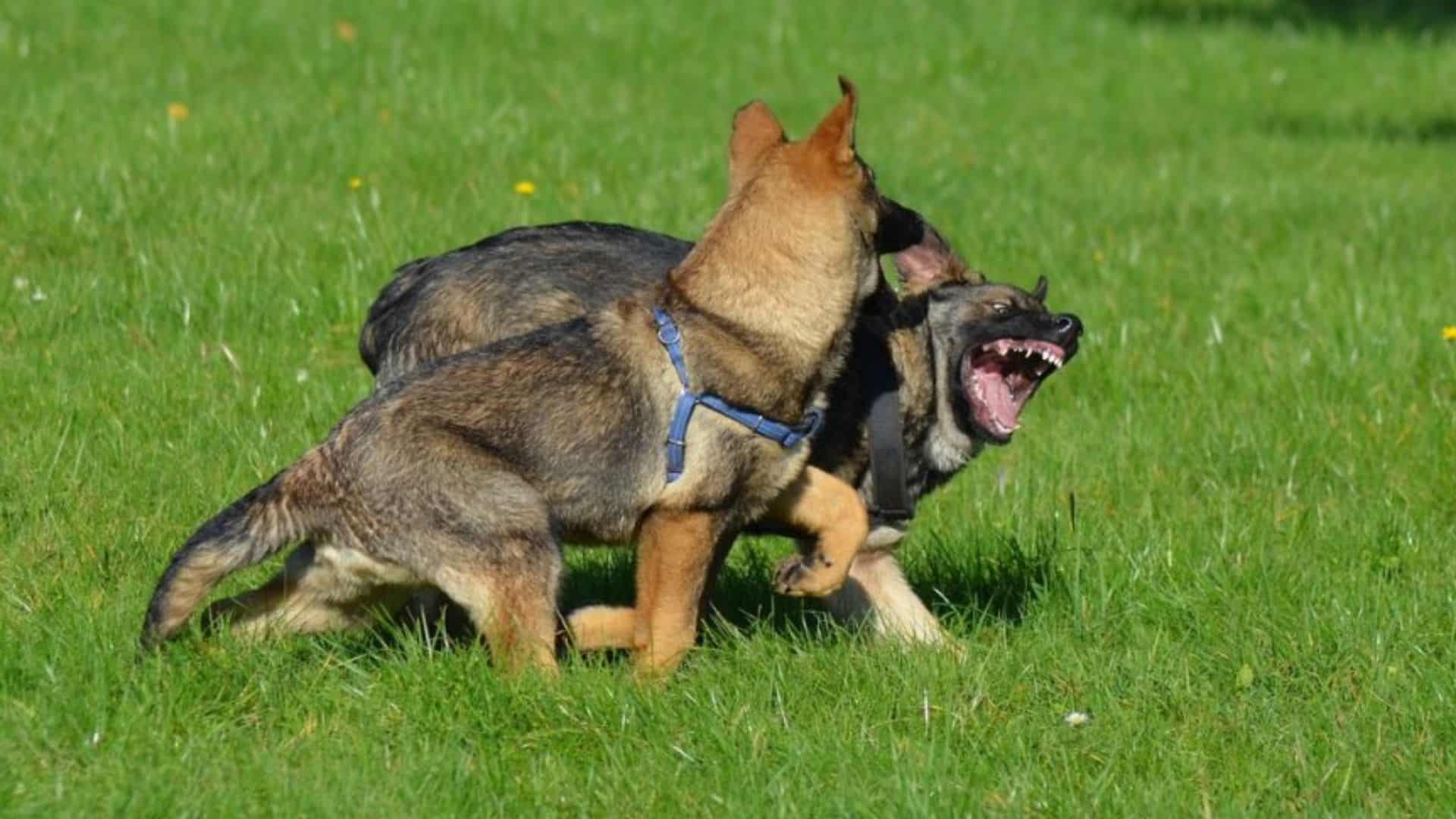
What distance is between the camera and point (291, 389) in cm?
750

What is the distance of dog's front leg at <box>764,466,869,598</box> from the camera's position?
5742mm

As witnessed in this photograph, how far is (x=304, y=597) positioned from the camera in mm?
5477

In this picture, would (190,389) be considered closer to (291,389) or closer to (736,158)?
(291,389)

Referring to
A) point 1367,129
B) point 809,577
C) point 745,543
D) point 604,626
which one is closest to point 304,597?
point 604,626

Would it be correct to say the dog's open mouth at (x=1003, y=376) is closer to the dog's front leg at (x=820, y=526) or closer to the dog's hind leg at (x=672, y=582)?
the dog's front leg at (x=820, y=526)

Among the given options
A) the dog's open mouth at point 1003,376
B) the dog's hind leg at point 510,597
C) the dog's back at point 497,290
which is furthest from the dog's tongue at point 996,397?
the dog's hind leg at point 510,597

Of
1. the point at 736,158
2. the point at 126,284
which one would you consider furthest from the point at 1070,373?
the point at 126,284

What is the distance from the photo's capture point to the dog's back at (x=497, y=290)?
241 inches

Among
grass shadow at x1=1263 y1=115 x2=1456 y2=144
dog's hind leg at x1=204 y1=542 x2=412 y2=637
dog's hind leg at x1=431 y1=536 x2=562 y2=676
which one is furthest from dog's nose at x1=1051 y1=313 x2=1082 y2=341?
grass shadow at x1=1263 y1=115 x2=1456 y2=144

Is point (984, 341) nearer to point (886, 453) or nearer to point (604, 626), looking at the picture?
point (886, 453)

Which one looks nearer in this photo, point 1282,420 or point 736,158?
point 736,158

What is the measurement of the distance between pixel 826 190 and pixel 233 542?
1.75 m

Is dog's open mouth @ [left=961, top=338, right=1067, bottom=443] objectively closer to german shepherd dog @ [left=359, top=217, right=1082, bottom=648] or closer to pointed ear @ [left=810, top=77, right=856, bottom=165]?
german shepherd dog @ [left=359, top=217, right=1082, bottom=648]

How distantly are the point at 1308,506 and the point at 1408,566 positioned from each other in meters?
0.63
